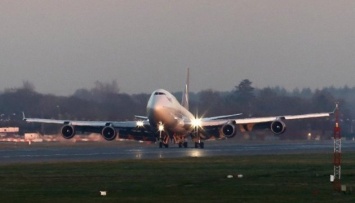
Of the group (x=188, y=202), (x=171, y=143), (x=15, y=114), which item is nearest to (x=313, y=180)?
(x=188, y=202)

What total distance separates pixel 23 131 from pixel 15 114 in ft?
66.4

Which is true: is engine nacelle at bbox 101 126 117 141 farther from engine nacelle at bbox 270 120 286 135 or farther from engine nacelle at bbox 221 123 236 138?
engine nacelle at bbox 270 120 286 135

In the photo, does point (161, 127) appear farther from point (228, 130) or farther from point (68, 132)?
point (68, 132)

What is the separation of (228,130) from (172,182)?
52881 mm

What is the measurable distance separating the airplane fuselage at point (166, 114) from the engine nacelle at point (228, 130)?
3.06m

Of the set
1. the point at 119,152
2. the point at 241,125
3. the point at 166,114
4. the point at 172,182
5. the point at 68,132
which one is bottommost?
the point at 172,182

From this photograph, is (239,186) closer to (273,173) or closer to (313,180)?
(313,180)

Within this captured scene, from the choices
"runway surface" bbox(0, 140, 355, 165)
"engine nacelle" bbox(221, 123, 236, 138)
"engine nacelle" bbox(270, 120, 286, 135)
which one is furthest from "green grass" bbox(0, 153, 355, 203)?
"engine nacelle" bbox(270, 120, 286, 135)

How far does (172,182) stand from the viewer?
3722cm

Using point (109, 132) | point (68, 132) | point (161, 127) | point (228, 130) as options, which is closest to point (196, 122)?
point (228, 130)

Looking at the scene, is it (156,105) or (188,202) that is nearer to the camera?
(188,202)

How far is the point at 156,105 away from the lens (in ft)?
279

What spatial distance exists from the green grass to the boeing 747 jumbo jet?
32.3 m

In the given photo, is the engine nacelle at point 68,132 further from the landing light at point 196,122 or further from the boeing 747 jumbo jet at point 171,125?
the landing light at point 196,122
